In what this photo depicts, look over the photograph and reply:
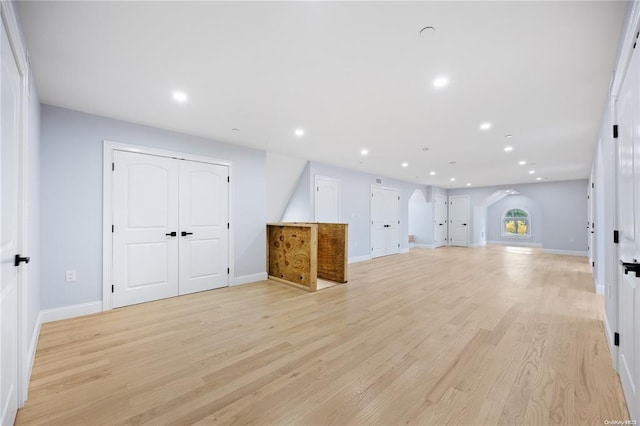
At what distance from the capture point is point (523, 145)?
189 inches

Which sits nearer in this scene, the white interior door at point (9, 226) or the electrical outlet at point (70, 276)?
the white interior door at point (9, 226)

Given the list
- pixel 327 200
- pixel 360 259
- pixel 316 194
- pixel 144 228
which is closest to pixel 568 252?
pixel 360 259

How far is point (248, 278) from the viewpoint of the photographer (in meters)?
4.98

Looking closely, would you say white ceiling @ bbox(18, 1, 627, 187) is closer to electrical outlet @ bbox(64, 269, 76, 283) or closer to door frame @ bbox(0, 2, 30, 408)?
door frame @ bbox(0, 2, 30, 408)

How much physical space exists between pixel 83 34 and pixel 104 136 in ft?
6.38

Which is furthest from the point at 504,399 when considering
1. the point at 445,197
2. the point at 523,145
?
the point at 445,197

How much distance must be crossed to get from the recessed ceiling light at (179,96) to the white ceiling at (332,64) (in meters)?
0.08

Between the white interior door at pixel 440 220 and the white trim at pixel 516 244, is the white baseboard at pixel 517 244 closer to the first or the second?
the white trim at pixel 516 244

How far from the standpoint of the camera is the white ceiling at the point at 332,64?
175cm

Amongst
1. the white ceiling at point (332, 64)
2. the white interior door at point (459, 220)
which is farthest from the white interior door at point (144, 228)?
the white interior door at point (459, 220)

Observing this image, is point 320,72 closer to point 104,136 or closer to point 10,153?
point 10,153

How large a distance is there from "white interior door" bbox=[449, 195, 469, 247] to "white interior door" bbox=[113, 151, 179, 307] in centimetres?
1074

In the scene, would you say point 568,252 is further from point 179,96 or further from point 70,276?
point 70,276

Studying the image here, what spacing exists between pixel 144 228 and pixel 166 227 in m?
0.28
